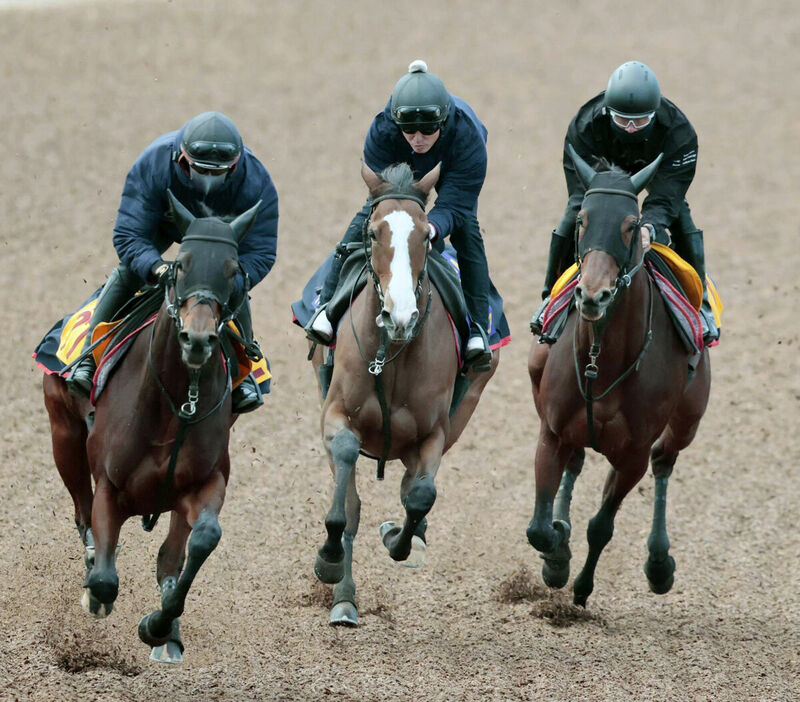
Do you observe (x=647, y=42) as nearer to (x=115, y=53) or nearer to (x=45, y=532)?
(x=115, y=53)

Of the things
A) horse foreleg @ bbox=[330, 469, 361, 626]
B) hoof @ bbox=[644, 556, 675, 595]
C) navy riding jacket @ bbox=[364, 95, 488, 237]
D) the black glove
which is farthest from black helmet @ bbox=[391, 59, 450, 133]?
hoof @ bbox=[644, 556, 675, 595]

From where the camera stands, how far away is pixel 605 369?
333 inches

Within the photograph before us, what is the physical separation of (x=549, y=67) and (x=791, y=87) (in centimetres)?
402

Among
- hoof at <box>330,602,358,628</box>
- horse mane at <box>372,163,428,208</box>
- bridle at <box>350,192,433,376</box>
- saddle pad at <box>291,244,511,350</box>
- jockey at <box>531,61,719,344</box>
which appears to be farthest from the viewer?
saddle pad at <box>291,244,511,350</box>

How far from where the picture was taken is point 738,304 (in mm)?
16234

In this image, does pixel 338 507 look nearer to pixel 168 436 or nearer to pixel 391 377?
pixel 391 377

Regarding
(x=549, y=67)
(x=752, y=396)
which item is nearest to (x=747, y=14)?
(x=549, y=67)

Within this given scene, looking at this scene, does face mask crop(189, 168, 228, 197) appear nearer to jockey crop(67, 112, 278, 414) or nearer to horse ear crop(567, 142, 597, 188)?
jockey crop(67, 112, 278, 414)

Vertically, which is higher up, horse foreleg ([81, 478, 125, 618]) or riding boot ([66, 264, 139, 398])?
riding boot ([66, 264, 139, 398])

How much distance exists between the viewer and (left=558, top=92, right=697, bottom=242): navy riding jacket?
8977 millimetres

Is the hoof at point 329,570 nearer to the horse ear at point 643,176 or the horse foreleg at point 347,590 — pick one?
the horse foreleg at point 347,590

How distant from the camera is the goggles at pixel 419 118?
849 cm

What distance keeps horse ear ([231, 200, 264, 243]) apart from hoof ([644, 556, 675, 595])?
171 inches

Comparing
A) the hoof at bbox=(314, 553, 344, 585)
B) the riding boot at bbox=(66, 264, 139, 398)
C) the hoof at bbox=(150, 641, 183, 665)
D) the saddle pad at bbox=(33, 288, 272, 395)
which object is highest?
the riding boot at bbox=(66, 264, 139, 398)
